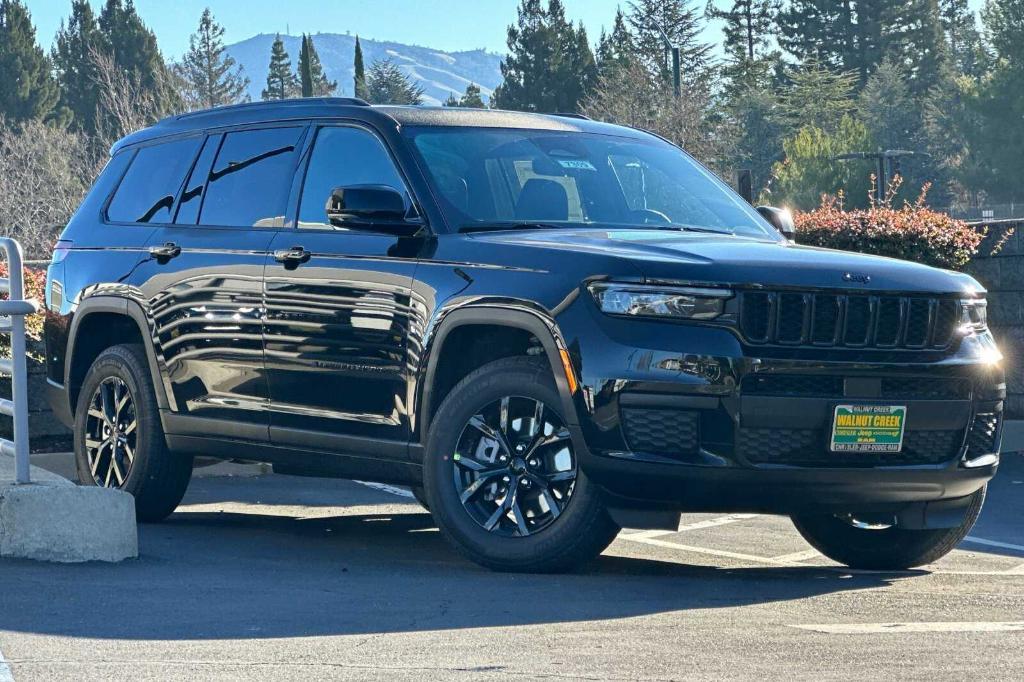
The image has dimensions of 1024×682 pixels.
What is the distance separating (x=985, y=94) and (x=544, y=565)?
93.3 meters

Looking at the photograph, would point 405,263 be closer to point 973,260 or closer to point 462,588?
point 462,588

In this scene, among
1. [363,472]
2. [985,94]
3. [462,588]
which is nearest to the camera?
[462,588]

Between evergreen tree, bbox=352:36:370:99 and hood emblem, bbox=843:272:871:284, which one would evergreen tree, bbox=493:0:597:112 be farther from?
hood emblem, bbox=843:272:871:284

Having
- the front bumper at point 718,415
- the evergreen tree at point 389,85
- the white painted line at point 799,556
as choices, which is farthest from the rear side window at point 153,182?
the evergreen tree at point 389,85

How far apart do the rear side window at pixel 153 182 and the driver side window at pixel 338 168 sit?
3.69ft

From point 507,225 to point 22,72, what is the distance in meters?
101

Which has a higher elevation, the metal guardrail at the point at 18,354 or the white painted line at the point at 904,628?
the metal guardrail at the point at 18,354

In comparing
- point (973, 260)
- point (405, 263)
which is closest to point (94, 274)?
point (405, 263)

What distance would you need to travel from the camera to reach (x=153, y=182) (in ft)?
30.8

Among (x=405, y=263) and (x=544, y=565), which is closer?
(x=544, y=565)

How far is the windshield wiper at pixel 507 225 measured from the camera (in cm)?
751

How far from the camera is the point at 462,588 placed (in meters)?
6.79

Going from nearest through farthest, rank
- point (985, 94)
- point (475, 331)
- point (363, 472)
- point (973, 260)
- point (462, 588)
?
point (462, 588) < point (475, 331) < point (363, 472) < point (973, 260) < point (985, 94)

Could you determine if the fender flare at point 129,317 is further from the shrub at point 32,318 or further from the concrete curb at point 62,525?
the shrub at point 32,318
